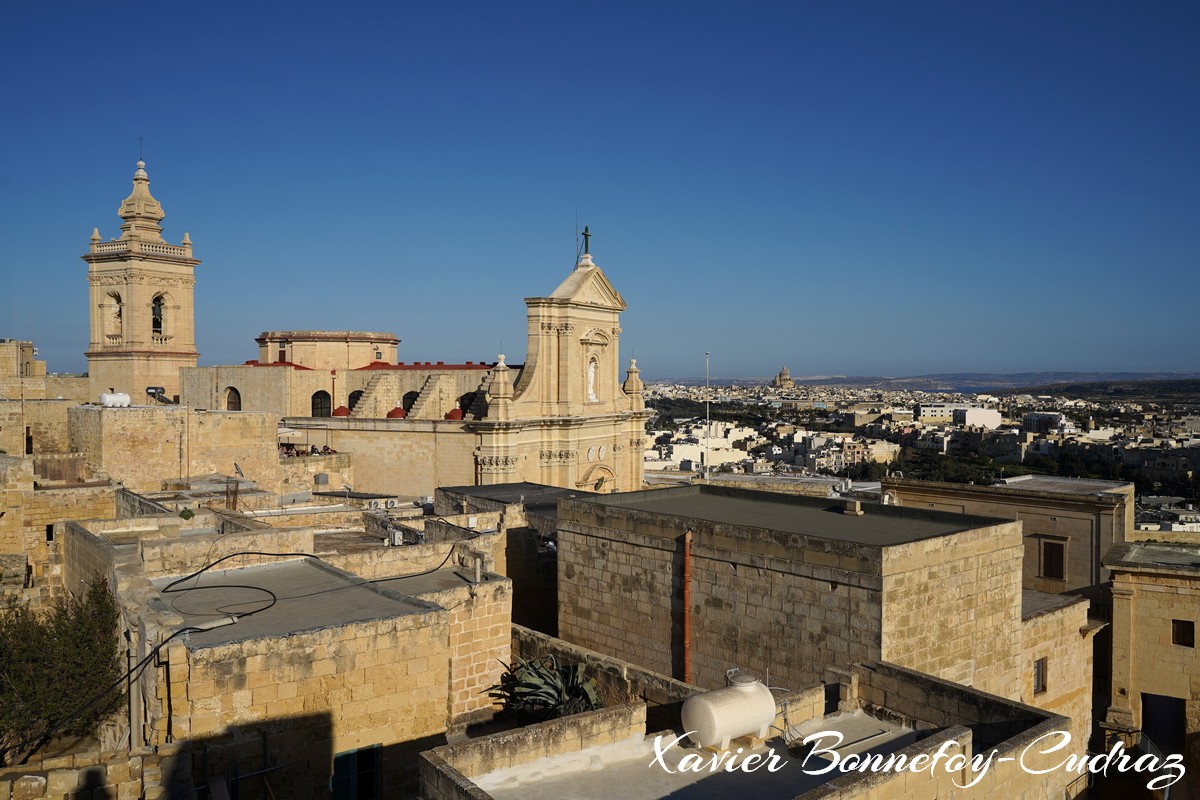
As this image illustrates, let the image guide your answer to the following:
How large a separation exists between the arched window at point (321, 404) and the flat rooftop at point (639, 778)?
92.4ft

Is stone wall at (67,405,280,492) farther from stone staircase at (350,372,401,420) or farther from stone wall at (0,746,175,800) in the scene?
stone wall at (0,746,175,800)

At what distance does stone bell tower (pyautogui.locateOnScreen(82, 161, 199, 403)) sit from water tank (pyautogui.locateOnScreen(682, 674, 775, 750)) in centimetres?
3252

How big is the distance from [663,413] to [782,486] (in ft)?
490

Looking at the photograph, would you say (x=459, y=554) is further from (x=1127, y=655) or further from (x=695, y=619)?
(x=1127, y=655)

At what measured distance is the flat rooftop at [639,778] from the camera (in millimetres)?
5988

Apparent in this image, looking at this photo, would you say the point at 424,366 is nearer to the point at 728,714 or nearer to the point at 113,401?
the point at 113,401

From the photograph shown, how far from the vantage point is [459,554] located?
11508mm

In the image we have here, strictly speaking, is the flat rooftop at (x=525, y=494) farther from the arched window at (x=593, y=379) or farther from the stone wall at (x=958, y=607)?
the arched window at (x=593, y=379)

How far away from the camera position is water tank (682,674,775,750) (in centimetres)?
659

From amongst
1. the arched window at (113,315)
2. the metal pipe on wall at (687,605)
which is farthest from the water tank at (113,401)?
the metal pipe on wall at (687,605)

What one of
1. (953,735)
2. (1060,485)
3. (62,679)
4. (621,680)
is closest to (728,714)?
(953,735)

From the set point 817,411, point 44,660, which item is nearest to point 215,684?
point 44,660

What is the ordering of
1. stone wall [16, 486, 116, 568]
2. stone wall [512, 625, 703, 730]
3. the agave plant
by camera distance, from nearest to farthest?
stone wall [512, 625, 703, 730] → the agave plant → stone wall [16, 486, 116, 568]

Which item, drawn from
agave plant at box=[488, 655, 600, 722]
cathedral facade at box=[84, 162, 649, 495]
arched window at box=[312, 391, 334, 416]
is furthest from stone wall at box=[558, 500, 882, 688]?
arched window at box=[312, 391, 334, 416]
